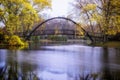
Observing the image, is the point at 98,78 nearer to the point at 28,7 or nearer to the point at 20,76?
the point at 20,76

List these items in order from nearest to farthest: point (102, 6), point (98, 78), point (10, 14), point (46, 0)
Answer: point (98, 78), point (10, 14), point (102, 6), point (46, 0)

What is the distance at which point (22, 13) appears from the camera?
40.2 m

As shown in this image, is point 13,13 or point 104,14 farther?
point 104,14

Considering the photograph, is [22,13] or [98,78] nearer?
[98,78]

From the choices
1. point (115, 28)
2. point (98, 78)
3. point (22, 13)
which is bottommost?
point (98, 78)

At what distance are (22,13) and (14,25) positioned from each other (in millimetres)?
2363

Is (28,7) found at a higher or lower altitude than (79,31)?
higher

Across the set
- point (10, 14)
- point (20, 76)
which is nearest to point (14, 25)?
point (10, 14)

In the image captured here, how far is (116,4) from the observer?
39.1m

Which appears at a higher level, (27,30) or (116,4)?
(116,4)

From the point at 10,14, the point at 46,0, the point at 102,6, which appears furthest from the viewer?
the point at 46,0

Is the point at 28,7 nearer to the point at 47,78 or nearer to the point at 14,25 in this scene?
the point at 14,25

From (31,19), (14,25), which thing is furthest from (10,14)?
(31,19)

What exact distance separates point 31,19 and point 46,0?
6534 millimetres
